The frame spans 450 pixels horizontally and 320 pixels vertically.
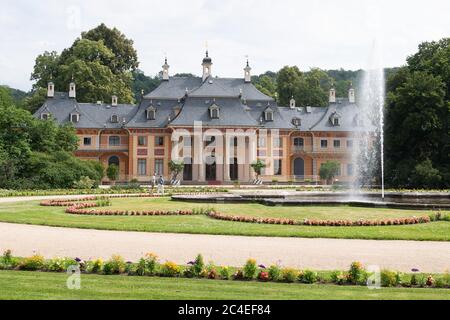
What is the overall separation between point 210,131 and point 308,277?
52.7 m

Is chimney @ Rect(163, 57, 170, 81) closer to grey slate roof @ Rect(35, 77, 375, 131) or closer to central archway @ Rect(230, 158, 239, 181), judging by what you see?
grey slate roof @ Rect(35, 77, 375, 131)

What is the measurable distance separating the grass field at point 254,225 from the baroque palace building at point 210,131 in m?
36.9

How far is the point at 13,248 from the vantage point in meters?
13.3

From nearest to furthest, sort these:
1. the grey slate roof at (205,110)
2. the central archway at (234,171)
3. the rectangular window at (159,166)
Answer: the grey slate roof at (205,110), the central archway at (234,171), the rectangular window at (159,166)

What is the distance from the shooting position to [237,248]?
13422 mm

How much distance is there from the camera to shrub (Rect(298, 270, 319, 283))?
939 cm

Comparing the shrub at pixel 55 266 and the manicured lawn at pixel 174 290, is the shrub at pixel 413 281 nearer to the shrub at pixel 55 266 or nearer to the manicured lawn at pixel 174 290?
the manicured lawn at pixel 174 290

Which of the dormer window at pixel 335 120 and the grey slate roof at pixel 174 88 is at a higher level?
the grey slate roof at pixel 174 88

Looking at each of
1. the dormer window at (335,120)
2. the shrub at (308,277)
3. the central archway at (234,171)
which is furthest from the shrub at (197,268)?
the dormer window at (335,120)

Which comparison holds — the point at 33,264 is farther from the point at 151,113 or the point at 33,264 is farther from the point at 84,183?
the point at 151,113

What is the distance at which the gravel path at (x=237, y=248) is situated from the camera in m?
11.6

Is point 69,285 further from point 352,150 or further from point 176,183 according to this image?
point 352,150
